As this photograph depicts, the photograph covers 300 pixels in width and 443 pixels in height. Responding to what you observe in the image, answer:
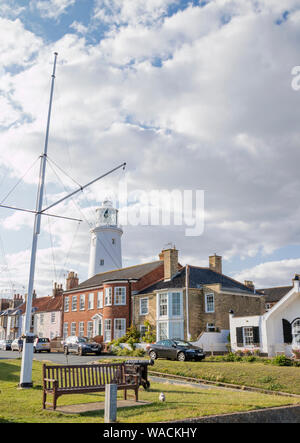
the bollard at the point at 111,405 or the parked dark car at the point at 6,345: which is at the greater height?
the parked dark car at the point at 6,345

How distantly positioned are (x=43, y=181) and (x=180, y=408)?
10472mm

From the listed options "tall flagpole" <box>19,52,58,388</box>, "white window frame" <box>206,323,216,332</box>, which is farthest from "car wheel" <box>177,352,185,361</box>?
"tall flagpole" <box>19,52,58,388</box>

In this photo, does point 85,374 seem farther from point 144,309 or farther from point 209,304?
point 144,309

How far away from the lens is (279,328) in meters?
30.5

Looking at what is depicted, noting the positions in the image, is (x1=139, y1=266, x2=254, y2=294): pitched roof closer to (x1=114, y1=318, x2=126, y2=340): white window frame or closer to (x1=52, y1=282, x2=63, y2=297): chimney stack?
(x1=114, y1=318, x2=126, y2=340): white window frame

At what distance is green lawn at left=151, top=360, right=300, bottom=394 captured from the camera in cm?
1700

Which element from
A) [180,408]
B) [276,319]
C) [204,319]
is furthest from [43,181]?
[204,319]

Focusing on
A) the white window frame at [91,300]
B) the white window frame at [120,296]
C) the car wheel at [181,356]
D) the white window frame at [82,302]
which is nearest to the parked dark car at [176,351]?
the car wheel at [181,356]

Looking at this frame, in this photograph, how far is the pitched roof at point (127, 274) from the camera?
44.4 metres

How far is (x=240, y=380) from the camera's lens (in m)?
18.0

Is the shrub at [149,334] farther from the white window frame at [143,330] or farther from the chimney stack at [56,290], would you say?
the chimney stack at [56,290]

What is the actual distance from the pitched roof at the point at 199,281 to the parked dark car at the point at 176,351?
34.8 feet
